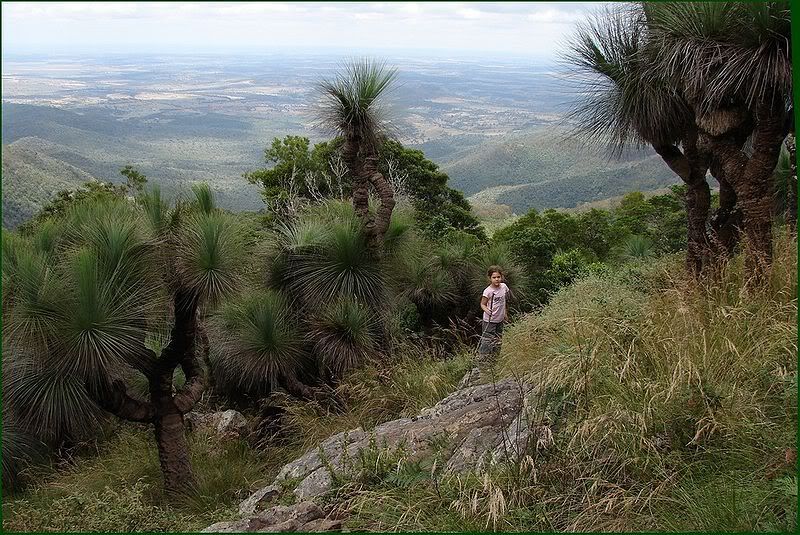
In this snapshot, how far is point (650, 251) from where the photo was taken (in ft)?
42.5

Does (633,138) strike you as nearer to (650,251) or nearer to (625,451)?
(650,251)

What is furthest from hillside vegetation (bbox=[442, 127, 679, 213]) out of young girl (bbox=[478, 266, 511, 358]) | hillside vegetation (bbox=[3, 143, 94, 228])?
young girl (bbox=[478, 266, 511, 358])

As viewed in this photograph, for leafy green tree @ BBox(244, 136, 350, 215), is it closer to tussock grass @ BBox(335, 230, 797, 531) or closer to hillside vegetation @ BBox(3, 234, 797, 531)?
hillside vegetation @ BBox(3, 234, 797, 531)

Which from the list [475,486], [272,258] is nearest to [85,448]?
[272,258]

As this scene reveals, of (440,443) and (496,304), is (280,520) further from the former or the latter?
(496,304)

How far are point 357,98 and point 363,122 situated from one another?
1.27ft

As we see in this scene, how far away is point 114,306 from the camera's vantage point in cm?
579

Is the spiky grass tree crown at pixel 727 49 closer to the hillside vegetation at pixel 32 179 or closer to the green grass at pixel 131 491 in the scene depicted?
the green grass at pixel 131 491

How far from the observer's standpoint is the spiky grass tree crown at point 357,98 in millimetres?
9258

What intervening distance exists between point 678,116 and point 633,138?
72 centimetres

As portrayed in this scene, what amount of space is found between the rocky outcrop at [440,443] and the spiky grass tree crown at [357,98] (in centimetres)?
513

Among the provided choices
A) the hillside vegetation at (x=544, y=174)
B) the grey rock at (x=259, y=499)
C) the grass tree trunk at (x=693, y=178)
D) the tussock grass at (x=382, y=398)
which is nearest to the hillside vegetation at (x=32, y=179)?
the tussock grass at (x=382, y=398)

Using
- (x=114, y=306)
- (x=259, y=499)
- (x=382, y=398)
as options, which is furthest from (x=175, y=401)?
(x=259, y=499)

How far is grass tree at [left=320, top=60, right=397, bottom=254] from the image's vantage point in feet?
30.4
